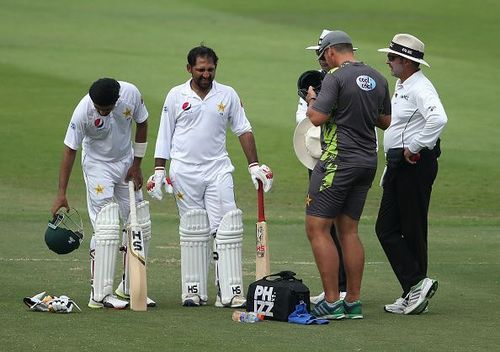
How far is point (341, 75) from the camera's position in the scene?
10.5 meters

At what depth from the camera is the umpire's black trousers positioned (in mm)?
11352

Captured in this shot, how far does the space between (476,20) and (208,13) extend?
8424 mm

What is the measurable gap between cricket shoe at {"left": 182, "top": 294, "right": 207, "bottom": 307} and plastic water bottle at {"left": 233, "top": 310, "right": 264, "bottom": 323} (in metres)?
0.90

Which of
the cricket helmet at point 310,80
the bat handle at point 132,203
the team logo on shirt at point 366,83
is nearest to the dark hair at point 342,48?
the team logo on shirt at point 366,83

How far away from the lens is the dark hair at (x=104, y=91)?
35.9 feet

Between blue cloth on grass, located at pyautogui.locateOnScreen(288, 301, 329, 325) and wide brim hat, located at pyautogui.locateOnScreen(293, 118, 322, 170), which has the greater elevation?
wide brim hat, located at pyautogui.locateOnScreen(293, 118, 322, 170)

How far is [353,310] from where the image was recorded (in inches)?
422

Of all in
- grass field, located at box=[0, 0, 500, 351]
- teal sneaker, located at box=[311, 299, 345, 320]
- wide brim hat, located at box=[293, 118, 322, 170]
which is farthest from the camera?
wide brim hat, located at box=[293, 118, 322, 170]

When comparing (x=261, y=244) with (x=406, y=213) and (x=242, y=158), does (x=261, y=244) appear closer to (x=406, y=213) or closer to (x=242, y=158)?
(x=406, y=213)

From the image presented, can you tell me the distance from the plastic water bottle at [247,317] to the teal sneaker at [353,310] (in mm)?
669

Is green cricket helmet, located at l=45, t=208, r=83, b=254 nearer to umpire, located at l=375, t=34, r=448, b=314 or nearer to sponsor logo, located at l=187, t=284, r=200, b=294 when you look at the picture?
sponsor logo, located at l=187, t=284, r=200, b=294

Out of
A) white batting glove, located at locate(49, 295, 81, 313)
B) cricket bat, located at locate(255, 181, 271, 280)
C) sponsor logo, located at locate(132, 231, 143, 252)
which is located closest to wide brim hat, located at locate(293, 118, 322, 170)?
cricket bat, located at locate(255, 181, 271, 280)

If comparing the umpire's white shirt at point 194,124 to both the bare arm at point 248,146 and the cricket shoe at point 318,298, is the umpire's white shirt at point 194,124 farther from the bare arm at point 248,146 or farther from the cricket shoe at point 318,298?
the cricket shoe at point 318,298

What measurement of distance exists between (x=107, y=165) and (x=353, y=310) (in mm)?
2307
